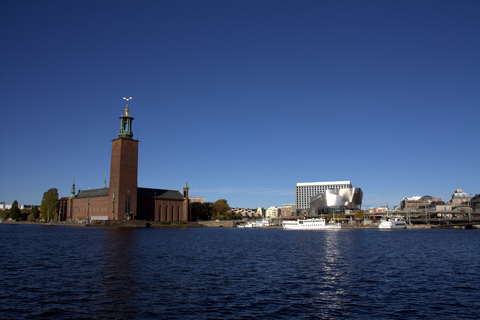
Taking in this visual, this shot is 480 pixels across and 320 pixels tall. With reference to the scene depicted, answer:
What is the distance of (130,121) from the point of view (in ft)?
461

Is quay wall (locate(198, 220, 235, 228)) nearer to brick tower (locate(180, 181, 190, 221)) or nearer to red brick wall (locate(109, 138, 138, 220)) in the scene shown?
brick tower (locate(180, 181, 190, 221))

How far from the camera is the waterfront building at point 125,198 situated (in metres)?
133

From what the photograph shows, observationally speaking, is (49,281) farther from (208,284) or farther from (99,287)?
(208,284)

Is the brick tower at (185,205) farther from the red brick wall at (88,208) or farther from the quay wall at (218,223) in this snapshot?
the red brick wall at (88,208)

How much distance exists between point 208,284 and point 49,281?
952cm

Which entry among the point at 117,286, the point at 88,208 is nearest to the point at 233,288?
the point at 117,286

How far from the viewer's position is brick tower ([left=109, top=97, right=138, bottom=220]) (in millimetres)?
131875

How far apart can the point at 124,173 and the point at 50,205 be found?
50397mm

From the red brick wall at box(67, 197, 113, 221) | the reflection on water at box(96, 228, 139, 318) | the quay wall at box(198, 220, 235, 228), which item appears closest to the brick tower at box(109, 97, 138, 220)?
the red brick wall at box(67, 197, 113, 221)

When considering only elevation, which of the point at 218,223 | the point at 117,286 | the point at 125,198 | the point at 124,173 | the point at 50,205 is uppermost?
the point at 124,173

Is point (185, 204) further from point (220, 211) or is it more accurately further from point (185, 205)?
point (220, 211)

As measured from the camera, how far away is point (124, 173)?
443 feet

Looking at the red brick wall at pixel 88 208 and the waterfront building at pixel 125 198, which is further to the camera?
the red brick wall at pixel 88 208

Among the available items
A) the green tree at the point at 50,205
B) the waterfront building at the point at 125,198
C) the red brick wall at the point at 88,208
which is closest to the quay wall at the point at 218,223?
the waterfront building at the point at 125,198
